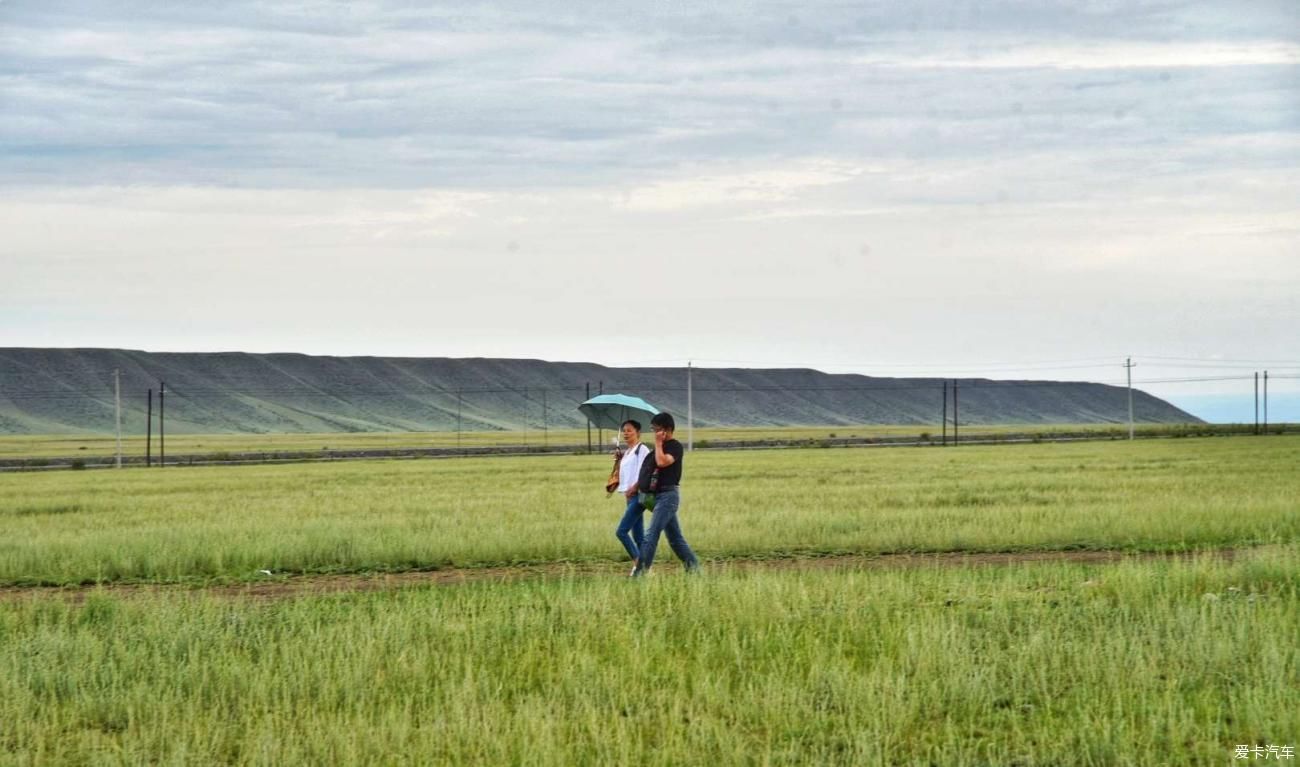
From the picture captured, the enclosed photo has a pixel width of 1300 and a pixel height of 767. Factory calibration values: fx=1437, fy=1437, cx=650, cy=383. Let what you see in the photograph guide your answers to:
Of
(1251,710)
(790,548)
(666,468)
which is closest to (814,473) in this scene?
(790,548)

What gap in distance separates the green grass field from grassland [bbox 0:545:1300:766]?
32 millimetres

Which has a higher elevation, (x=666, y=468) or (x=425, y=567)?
(x=666, y=468)

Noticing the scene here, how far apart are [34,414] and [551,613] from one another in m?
200

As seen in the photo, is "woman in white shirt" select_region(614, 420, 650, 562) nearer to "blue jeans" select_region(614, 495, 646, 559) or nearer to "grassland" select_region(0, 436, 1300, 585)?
"blue jeans" select_region(614, 495, 646, 559)

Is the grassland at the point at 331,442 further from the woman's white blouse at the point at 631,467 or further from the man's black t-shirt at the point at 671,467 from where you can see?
the man's black t-shirt at the point at 671,467

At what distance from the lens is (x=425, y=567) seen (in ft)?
65.7

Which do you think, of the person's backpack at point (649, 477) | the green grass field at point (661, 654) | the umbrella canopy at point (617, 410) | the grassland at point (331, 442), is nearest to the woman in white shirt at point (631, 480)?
the person's backpack at point (649, 477)

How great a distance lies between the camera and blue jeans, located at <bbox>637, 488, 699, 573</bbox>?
51.9 ft

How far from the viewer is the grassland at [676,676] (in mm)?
8844

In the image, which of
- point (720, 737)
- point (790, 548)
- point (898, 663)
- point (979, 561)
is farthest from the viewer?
point (790, 548)

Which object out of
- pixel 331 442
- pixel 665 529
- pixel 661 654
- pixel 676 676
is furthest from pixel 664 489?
pixel 331 442

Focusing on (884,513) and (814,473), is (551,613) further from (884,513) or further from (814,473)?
(814,473)

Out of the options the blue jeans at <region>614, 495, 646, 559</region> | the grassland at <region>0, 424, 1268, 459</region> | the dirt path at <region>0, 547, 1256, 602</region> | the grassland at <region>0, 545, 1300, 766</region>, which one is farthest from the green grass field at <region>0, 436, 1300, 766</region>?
the grassland at <region>0, 424, 1268, 459</region>

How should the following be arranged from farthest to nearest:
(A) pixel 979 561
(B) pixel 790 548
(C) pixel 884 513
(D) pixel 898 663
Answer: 1. (C) pixel 884 513
2. (B) pixel 790 548
3. (A) pixel 979 561
4. (D) pixel 898 663
